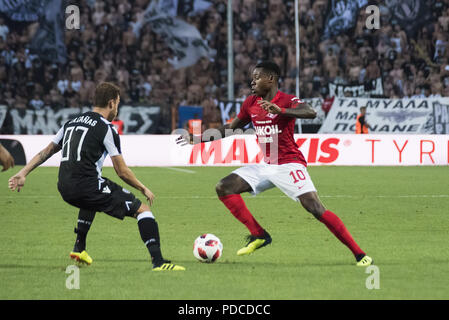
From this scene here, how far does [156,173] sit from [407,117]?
29.2ft

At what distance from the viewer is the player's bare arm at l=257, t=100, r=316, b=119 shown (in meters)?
6.93

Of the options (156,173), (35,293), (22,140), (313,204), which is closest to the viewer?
(35,293)

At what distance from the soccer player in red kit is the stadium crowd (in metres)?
17.7

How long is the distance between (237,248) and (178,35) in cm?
2045

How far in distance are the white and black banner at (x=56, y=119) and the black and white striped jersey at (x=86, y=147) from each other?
650 inches

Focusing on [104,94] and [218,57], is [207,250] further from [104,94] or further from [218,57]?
[218,57]

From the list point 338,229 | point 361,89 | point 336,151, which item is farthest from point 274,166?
point 361,89

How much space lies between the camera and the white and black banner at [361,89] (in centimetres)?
2542

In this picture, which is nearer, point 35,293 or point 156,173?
point 35,293

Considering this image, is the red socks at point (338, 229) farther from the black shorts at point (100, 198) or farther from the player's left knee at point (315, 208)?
the black shorts at point (100, 198)

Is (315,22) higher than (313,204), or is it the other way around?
(315,22)
